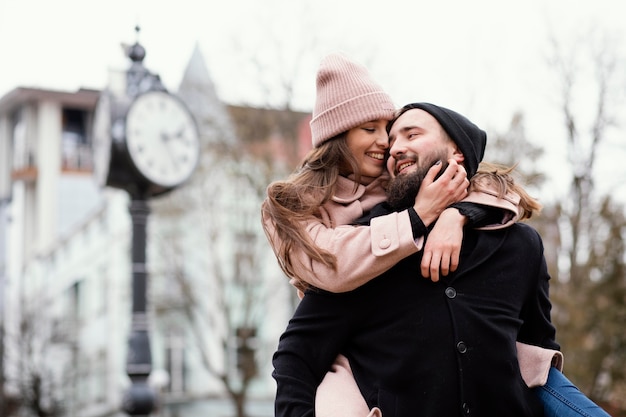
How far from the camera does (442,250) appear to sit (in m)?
2.60

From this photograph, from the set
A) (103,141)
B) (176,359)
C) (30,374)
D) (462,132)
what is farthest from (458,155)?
(176,359)

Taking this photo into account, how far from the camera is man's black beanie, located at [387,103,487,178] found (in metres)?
2.77

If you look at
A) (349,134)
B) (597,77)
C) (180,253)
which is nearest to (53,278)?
(180,253)

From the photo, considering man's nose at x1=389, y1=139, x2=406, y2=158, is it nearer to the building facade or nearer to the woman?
the woman

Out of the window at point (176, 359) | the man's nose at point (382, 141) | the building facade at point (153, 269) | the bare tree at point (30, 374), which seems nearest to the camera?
the man's nose at point (382, 141)

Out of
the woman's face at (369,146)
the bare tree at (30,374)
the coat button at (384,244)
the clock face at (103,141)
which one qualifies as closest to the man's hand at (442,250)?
the coat button at (384,244)

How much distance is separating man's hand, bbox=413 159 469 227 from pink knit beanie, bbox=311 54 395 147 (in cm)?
34

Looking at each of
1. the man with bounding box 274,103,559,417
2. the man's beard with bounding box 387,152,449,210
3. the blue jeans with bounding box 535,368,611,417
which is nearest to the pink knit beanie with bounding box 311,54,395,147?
the man with bounding box 274,103,559,417

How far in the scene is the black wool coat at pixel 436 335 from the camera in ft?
8.42

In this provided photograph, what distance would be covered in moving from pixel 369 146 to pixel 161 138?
23.6ft

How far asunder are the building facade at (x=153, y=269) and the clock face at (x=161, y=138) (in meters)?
8.81

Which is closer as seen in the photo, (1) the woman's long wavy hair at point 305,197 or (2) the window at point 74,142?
(1) the woman's long wavy hair at point 305,197

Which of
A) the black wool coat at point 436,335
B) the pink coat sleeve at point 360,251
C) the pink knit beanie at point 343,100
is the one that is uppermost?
the pink knit beanie at point 343,100

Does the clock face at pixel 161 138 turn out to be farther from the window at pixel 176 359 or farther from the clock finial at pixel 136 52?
the window at pixel 176 359
